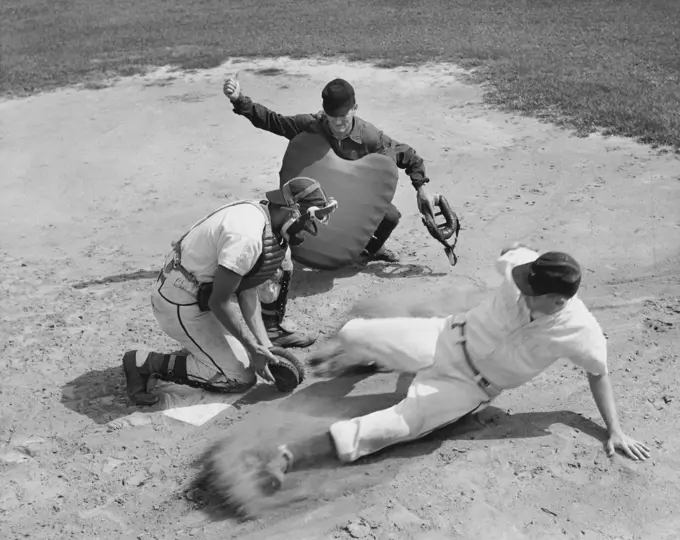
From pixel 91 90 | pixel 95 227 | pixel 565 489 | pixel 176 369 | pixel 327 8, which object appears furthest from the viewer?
pixel 327 8

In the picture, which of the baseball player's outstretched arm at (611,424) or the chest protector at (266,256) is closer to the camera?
the baseball player's outstretched arm at (611,424)

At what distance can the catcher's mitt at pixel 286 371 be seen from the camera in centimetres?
525

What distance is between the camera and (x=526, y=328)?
4.45m

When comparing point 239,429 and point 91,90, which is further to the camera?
point 91,90

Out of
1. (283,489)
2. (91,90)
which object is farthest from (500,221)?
(91,90)

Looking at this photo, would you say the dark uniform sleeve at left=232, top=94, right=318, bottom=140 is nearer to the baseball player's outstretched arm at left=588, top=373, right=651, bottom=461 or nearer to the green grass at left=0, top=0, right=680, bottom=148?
the baseball player's outstretched arm at left=588, top=373, right=651, bottom=461

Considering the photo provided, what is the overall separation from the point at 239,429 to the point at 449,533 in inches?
61.6

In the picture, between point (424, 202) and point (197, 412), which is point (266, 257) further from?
point (424, 202)

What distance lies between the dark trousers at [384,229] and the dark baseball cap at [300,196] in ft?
6.68

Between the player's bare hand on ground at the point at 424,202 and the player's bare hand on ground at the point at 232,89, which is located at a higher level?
the player's bare hand on ground at the point at 232,89

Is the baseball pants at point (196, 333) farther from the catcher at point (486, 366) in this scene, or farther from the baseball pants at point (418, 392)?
the baseball pants at point (418, 392)

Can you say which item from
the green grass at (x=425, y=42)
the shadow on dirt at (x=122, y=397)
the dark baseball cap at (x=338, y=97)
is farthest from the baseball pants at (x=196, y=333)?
the green grass at (x=425, y=42)

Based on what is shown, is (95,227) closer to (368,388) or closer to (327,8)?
(368,388)

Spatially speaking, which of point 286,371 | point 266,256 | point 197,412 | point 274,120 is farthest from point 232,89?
point 197,412
